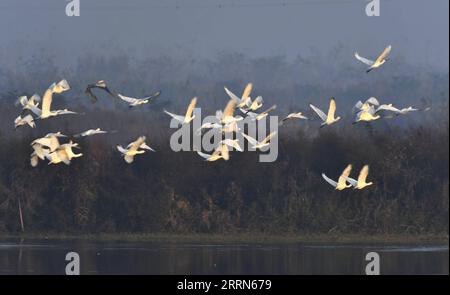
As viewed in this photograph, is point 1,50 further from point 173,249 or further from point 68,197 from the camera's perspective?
point 173,249

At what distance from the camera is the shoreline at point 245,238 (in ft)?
129

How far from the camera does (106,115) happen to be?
43.4m

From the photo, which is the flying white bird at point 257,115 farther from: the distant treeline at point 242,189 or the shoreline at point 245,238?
the shoreline at point 245,238

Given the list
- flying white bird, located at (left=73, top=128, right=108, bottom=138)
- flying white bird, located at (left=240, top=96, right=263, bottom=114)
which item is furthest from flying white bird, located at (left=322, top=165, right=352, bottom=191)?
flying white bird, located at (left=73, top=128, right=108, bottom=138)

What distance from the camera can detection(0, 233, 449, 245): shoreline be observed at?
39.3m

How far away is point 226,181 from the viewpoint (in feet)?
137

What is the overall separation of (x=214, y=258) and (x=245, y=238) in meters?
4.05

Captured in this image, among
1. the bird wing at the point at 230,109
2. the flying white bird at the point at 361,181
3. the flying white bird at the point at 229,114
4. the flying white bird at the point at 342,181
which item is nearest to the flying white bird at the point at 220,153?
the flying white bird at the point at 229,114

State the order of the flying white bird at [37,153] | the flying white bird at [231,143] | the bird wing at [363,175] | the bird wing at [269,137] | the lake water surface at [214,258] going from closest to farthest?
the lake water surface at [214,258], the bird wing at [363,175], the flying white bird at [37,153], the flying white bird at [231,143], the bird wing at [269,137]

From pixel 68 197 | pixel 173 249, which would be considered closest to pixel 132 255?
pixel 173 249

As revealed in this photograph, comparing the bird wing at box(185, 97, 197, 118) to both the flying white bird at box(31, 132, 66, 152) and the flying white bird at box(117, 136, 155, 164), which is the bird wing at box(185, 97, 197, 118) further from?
the flying white bird at box(31, 132, 66, 152)

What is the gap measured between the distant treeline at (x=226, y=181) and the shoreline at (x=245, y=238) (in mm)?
220

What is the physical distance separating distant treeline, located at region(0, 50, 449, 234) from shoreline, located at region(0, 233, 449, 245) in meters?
0.22

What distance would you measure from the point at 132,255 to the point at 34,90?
26.9ft
